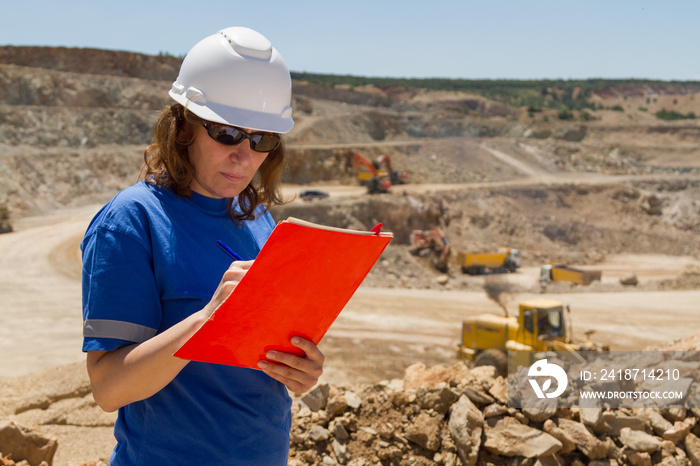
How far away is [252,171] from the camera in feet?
6.06

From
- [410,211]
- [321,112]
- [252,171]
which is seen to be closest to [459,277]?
[410,211]

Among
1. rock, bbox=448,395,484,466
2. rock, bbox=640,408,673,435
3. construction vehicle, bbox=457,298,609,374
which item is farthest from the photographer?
construction vehicle, bbox=457,298,609,374

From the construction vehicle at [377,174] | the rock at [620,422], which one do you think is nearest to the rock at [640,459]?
the rock at [620,422]

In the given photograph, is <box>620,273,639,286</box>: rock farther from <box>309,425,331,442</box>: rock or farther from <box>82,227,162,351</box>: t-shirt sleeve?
<box>82,227,162,351</box>: t-shirt sleeve

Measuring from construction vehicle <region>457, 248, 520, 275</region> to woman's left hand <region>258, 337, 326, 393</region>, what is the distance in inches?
874

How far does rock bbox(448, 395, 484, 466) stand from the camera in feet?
14.4

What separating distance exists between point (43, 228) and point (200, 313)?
2445 cm

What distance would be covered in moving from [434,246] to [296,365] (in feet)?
76.5

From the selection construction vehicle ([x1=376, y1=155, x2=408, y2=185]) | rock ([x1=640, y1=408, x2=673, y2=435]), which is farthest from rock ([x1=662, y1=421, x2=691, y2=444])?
construction vehicle ([x1=376, y1=155, x2=408, y2=185])

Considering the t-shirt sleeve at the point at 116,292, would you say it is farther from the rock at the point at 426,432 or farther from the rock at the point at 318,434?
the rock at the point at 426,432

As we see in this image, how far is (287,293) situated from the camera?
145 cm

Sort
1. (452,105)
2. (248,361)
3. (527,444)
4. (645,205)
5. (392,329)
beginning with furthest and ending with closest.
A: (452,105) → (645,205) → (392,329) → (527,444) → (248,361)

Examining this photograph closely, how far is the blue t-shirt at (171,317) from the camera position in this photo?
58.2 inches

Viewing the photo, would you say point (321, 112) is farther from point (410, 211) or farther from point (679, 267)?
point (679, 267)
